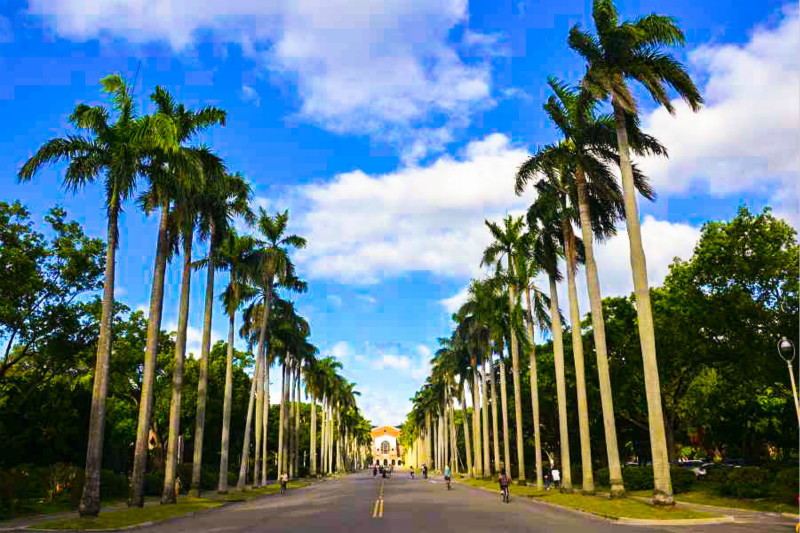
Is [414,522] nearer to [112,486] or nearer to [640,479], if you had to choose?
[640,479]

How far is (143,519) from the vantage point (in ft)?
65.5

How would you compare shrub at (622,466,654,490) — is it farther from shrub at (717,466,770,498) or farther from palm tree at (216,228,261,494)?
palm tree at (216,228,261,494)

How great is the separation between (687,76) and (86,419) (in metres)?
38.9

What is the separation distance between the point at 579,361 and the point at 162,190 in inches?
758

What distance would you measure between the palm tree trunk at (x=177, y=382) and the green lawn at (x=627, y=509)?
53.7 ft

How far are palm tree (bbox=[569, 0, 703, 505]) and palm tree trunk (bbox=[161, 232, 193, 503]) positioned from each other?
61.3ft

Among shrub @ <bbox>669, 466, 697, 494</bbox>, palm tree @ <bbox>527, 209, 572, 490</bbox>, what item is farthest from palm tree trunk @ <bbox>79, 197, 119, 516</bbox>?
shrub @ <bbox>669, 466, 697, 494</bbox>

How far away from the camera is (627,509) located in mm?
20609

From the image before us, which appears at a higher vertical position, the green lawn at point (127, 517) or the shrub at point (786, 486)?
the shrub at point (786, 486)

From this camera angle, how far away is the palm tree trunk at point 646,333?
20797 millimetres

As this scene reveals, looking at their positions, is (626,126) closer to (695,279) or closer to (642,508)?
(695,279)

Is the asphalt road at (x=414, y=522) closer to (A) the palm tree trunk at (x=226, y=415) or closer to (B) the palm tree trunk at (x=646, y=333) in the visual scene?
(B) the palm tree trunk at (x=646, y=333)

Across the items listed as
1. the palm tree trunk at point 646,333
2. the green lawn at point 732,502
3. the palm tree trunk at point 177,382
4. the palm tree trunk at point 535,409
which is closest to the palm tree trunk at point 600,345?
the palm tree trunk at point 646,333

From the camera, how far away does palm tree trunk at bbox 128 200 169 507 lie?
938 inches
